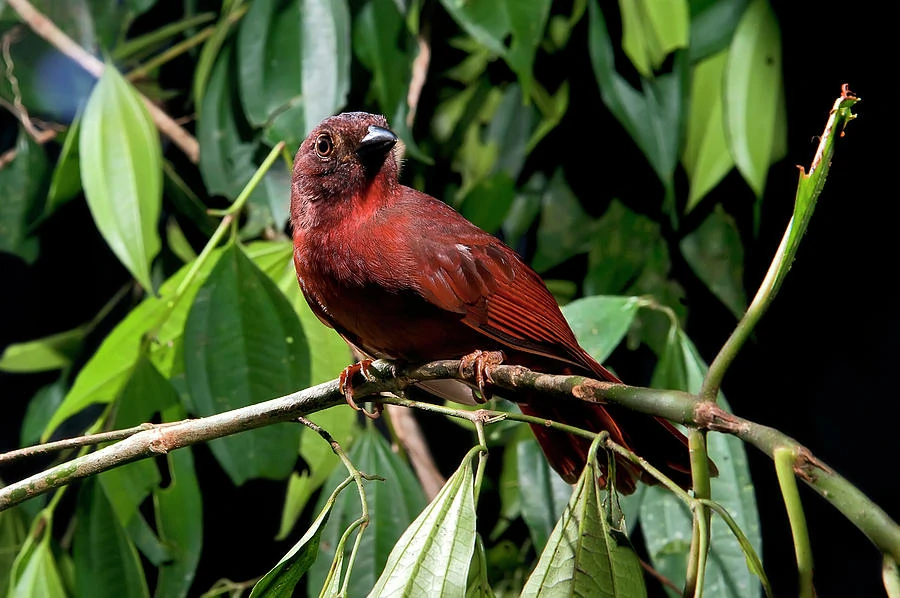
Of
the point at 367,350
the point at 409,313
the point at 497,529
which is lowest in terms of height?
the point at 497,529

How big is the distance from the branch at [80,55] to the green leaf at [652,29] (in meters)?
1.30

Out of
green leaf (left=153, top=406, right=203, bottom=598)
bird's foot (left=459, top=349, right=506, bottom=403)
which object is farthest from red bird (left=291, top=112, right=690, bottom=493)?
green leaf (left=153, top=406, right=203, bottom=598)

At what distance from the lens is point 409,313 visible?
152 cm

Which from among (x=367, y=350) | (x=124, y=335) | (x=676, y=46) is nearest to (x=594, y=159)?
(x=676, y=46)

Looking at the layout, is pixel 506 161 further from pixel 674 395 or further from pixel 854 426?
pixel 674 395

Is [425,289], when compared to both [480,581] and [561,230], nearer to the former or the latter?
[480,581]

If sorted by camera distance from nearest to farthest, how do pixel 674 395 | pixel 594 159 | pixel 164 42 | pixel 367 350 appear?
pixel 674 395
pixel 367 350
pixel 594 159
pixel 164 42

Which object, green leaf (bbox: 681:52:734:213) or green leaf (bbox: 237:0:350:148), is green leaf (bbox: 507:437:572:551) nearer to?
green leaf (bbox: 681:52:734:213)

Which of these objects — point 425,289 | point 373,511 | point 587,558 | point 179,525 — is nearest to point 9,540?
point 179,525

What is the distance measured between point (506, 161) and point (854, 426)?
1378 millimetres

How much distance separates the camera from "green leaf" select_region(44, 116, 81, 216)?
228cm

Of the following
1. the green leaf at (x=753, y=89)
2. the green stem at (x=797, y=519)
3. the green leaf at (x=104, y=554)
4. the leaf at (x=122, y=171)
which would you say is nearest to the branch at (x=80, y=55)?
the leaf at (x=122, y=171)

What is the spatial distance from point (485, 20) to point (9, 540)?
160 centimetres

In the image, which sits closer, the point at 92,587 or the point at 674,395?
the point at 674,395
